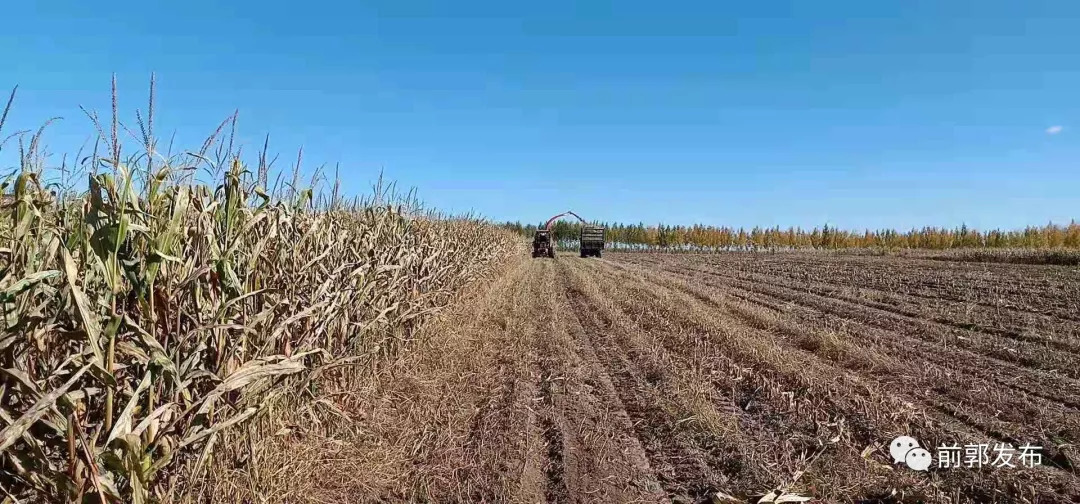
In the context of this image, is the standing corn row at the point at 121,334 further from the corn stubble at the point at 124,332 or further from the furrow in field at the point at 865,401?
the furrow in field at the point at 865,401

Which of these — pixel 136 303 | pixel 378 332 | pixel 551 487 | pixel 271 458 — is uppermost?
pixel 136 303

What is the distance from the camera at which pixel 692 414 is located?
4.59 metres

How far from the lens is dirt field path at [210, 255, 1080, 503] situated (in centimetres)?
342

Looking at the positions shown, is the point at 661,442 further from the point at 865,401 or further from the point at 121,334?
the point at 121,334

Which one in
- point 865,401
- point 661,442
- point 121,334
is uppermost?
point 121,334

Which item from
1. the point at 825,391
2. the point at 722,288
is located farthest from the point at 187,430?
the point at 722,288

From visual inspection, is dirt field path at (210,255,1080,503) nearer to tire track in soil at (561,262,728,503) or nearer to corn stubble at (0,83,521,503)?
tire track in soil at (561,262,728,503)

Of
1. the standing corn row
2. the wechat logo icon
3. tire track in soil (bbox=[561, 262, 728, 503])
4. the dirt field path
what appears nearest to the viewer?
the standing corn row

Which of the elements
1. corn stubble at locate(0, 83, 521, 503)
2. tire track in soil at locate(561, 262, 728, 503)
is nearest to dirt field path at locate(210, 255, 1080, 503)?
tire track in soil at locate(561, 262, 728, 503)

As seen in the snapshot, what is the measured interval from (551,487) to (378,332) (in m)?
Result: 2.57

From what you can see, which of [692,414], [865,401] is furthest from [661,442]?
[865,401]

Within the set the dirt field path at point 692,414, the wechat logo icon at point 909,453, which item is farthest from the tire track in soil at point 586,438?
the wechat logo icon at point 909,453

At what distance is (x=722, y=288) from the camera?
1512cm

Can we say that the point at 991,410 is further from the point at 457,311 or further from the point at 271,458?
the point at 457,311
